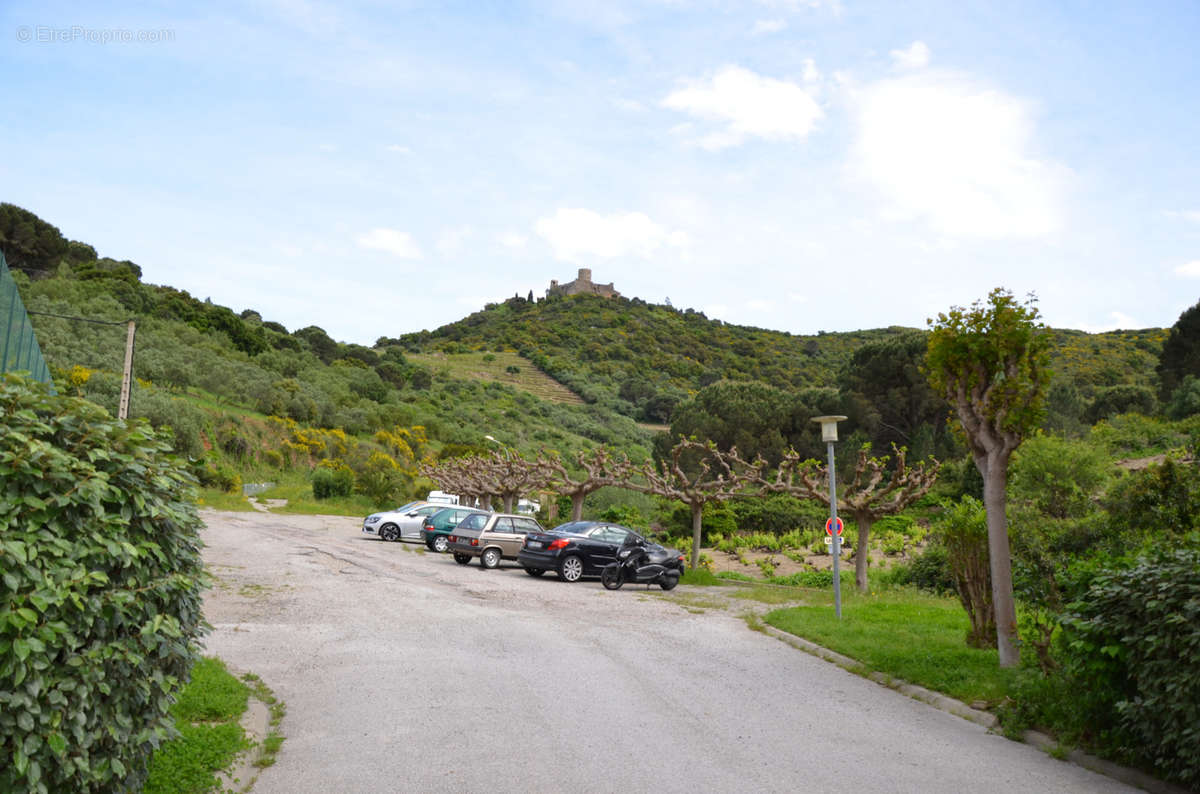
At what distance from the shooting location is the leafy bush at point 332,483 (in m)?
51.9

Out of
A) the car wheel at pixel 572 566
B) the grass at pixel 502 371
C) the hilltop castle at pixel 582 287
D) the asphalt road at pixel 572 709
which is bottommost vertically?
the car wheel at pixel 572 566

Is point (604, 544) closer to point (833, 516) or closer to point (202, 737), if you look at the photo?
point (833, 516)

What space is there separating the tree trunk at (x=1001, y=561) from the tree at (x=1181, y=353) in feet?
170

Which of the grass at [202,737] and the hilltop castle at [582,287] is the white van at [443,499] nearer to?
the grass at [202,737]

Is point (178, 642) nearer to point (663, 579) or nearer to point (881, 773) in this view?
point (881, 773)

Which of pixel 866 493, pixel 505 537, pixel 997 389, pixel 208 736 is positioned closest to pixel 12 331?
pixel 208 736

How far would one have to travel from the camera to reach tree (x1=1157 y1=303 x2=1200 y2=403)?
171ft

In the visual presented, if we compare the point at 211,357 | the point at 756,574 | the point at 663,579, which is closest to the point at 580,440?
the point at 211,357

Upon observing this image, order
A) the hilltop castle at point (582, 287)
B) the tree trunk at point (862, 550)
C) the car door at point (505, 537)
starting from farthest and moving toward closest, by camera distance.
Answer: the hilltop castle at point (582, 287) → the car door at point (505, 537) → the tree trunk at point (862, 550)

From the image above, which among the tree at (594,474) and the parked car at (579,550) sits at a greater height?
the tree at (594,474)

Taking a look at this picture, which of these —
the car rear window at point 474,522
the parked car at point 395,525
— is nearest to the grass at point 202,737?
the car rear window at point 474,522

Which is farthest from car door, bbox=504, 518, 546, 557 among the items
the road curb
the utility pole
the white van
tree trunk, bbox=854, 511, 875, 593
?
the white van

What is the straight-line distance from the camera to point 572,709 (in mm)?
7980

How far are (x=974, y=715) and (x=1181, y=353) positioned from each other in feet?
184
